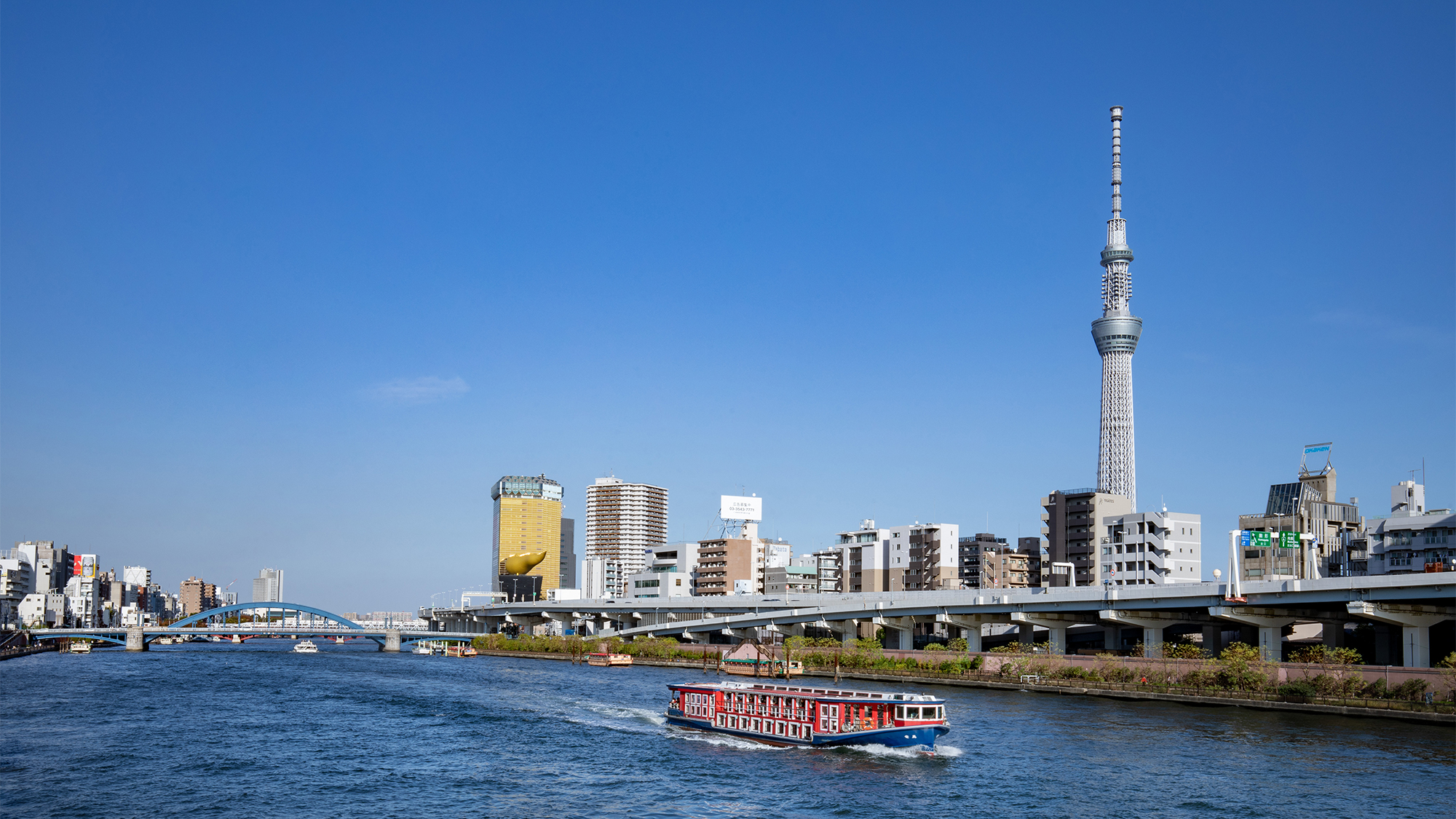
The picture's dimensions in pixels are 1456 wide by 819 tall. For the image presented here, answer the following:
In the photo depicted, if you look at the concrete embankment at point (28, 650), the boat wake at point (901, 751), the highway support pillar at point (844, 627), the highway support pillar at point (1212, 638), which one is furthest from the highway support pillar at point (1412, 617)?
the concrete embankment at point (28, 650)

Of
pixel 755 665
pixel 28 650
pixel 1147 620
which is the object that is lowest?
pixel 28 650

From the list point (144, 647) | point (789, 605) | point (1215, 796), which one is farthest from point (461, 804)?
point (144, 647)

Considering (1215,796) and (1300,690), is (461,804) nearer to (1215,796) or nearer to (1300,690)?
(1215,796)

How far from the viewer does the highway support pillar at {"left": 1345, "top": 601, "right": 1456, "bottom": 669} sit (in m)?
80.1

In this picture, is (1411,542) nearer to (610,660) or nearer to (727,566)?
(610,660)

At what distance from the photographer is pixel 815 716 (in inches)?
2296

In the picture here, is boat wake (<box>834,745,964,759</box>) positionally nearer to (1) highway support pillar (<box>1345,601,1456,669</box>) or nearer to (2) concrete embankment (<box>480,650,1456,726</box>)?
(2) concrete embankment (<box>480,650,1456,726</box>)

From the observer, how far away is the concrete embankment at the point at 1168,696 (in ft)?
215

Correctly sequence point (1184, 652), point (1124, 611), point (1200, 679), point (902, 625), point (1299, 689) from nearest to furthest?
point (1299, 689) < point (1200, 679) < point (1184, 652) < point (1124, 611) < point (902, 625)

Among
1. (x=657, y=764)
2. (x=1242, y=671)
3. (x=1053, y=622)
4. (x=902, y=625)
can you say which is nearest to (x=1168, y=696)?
(x=1242, y=671)

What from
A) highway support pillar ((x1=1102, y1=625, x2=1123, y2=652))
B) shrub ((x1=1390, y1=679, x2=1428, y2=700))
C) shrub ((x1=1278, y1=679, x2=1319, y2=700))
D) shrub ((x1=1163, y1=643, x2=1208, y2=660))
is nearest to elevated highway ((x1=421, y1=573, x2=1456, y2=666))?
highway support pillar ((x1=1102, y1=625, x2=1123, y2=652))

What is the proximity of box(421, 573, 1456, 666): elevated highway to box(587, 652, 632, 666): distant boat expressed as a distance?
16249 mm

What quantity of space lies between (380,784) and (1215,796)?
3490 cm

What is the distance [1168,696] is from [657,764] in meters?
40.9
